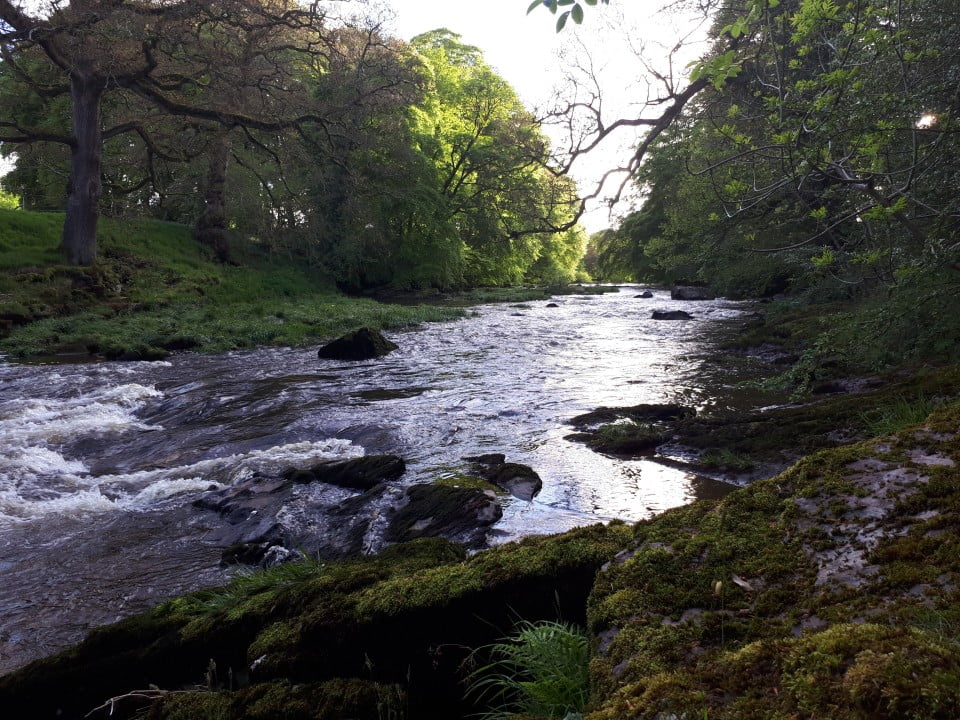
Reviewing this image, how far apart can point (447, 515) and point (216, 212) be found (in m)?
29.7

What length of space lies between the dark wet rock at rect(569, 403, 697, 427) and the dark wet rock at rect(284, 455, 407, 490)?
114 inches

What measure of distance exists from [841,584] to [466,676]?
1.49 meters

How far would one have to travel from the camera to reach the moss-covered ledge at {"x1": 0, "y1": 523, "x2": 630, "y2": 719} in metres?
2.71

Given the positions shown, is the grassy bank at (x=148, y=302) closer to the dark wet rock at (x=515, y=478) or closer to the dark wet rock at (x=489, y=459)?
the dark wet rock at (x=489, y=459)

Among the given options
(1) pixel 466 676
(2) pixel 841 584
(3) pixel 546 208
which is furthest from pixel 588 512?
(3) pixel 546 208

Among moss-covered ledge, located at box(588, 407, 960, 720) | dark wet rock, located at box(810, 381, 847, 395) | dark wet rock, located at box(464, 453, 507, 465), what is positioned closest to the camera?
moss-covered ledge, located at box(588, 407, 960, 720)

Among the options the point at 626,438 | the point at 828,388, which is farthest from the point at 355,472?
the point at 828,388

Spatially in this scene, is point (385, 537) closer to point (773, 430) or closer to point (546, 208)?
point (773, 430)

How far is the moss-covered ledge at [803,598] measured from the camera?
1.50 m

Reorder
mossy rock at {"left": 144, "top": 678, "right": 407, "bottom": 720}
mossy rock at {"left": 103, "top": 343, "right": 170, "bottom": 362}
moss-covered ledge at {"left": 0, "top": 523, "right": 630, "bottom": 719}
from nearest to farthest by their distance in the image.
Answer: mossy rock at {"left": 144, "top": 678, "right": 407, "bottom": 720}, moss-covered ledge at {"left": 0, "top": 523, "right": 630, "bottom": 719}, mossy rock at {"left": 103, "top": 343, "right": 170, "bottom": 362}

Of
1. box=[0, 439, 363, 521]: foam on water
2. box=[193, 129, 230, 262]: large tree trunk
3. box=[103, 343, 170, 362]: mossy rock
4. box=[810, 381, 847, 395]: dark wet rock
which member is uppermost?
box=[193, 129, 230, 262]: large tree trunk

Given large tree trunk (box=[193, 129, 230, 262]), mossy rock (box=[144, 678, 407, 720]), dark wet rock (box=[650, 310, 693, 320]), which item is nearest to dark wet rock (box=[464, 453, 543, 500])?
mossy rock (box=[144, 678, 407, 720])

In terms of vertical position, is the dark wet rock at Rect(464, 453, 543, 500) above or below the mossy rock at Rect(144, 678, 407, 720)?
below

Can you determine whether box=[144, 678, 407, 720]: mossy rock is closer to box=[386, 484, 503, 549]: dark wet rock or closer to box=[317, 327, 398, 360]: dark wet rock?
box=[386, 484, 503, 549]: dark wet rock
